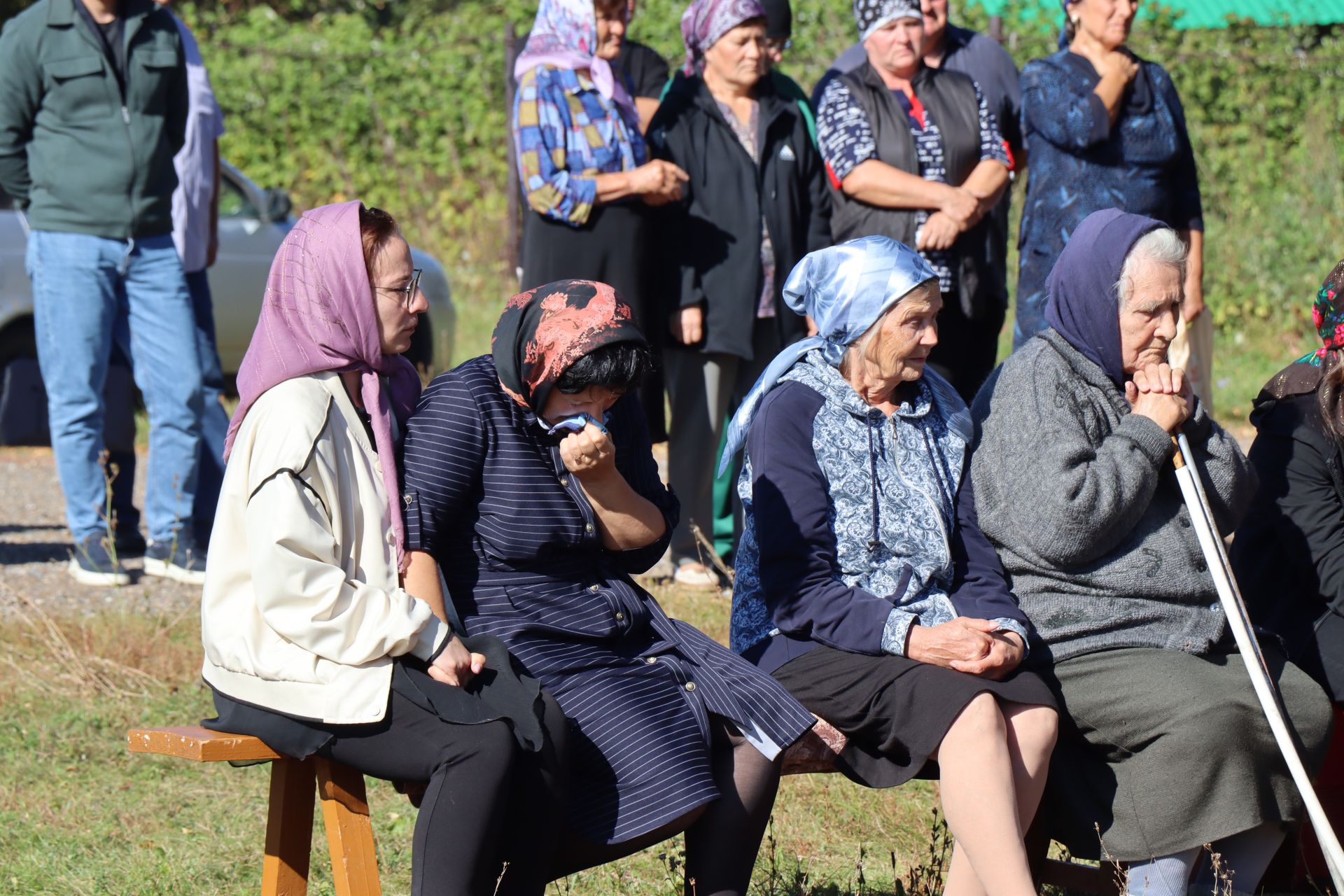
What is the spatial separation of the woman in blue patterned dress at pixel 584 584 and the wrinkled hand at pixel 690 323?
8.17ft

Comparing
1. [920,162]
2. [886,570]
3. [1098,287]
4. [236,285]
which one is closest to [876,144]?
[920,162]

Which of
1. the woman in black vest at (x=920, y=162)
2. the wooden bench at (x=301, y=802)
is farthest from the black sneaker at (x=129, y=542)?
the wooden bench at (x=301, y=802)

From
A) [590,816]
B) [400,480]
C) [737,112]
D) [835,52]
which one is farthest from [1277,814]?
[835,52]

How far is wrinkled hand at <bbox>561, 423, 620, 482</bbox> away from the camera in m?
2.90

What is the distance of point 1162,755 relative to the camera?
3.08 metres

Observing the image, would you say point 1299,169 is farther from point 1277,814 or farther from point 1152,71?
point 1277,814

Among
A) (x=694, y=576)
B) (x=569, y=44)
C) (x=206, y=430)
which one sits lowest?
(x=694, y=576)

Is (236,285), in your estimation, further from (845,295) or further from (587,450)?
(587,450)

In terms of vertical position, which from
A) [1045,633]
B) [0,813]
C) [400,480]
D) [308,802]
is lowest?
[0,813]

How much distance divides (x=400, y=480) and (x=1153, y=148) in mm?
3481

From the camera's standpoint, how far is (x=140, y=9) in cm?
567

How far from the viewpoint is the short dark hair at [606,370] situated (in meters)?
2.93

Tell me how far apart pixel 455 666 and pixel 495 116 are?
36.1 ft

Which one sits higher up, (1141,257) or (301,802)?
(1141,257)
